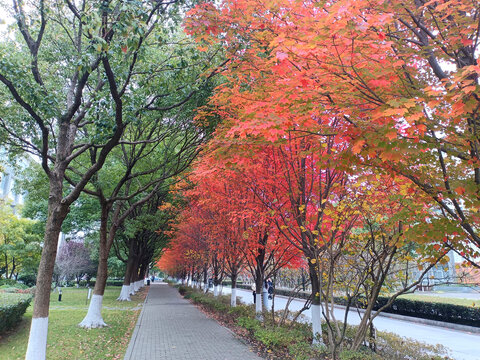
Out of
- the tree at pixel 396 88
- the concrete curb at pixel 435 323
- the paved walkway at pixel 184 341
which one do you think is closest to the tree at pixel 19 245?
the paved walkway at pixel 184 341

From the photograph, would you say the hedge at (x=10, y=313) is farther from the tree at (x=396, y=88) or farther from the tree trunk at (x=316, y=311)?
the tree at (x=396, y=88)

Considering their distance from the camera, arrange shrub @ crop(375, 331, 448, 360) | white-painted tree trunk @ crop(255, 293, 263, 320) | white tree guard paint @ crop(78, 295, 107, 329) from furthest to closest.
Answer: white-painted tree trunk @ crop(255, 293, 263, 320)
white tree guard paint @ crop(78, 295, 107, 329)
shrub @ crop(375, 331, 448, 360)

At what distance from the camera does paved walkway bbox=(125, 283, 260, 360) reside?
792 centimetres

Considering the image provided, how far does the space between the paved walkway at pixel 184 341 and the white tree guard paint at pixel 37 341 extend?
229 centimetres

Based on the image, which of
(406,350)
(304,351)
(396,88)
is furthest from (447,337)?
(396,88)

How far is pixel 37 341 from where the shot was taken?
19.5ft

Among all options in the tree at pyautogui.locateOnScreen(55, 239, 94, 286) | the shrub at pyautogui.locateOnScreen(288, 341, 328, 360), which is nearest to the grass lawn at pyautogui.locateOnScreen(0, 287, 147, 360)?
the shrub at pyautogui.locateOnScreen(288, 341, 328, 360)

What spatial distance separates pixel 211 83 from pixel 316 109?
5294 millimetres

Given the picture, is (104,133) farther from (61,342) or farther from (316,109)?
(61,342)

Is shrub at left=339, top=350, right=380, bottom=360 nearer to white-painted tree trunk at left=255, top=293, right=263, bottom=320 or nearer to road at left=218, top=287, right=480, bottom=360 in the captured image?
road at left=218, top=287, right=480, bottom=360

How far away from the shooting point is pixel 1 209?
937 inches

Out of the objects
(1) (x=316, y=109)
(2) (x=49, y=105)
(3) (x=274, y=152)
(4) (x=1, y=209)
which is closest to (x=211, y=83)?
(3) (x=274, y=152)

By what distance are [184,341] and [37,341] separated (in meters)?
4.71

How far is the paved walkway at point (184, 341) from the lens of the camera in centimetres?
792
